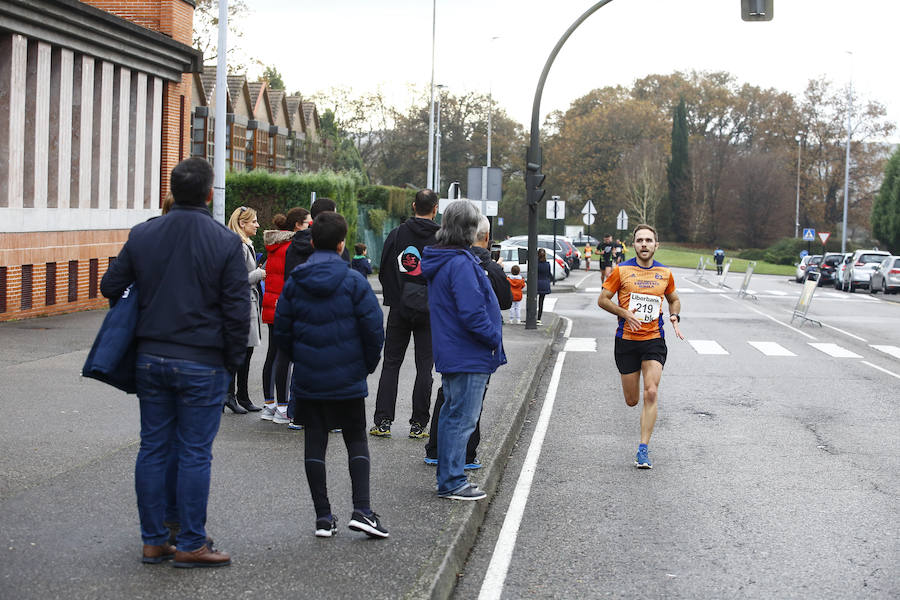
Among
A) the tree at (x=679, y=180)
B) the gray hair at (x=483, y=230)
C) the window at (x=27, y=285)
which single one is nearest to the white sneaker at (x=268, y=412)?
the gray hair at (x=483, y=230)

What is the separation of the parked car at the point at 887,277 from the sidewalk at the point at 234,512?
3512cm

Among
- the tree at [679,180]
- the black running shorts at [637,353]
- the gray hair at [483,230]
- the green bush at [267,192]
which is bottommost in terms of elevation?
the black running shorts at [637,353]

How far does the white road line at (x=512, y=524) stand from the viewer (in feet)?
18.0

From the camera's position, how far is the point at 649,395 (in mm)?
8344

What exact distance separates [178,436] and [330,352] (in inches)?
34.0

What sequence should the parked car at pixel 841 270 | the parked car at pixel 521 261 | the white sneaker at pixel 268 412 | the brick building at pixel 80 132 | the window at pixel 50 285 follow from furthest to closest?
the parked car at pixel 841 270 < the parked car at pixel 521 261 < the window at pixel 50 285 < the brick building at pixel 80 132 < the white sneaker at pixel 268 412

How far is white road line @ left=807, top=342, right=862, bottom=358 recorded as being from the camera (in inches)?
720

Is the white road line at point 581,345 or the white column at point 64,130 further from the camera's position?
the white column at point 64,130

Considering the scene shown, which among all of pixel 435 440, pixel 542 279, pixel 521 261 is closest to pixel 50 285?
pixel 542 279

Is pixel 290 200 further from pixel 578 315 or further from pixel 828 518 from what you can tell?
pixel 828 518

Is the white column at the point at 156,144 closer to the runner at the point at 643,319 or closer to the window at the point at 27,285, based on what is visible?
the window at the point at 27,285

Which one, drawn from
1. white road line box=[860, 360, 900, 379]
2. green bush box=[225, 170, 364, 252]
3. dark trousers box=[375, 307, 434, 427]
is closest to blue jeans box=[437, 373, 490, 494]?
dark trousers box=[375, 307, 434, 427]

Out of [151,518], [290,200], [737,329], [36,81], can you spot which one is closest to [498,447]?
[151,518]

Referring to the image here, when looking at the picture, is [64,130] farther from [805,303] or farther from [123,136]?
[805,303]
